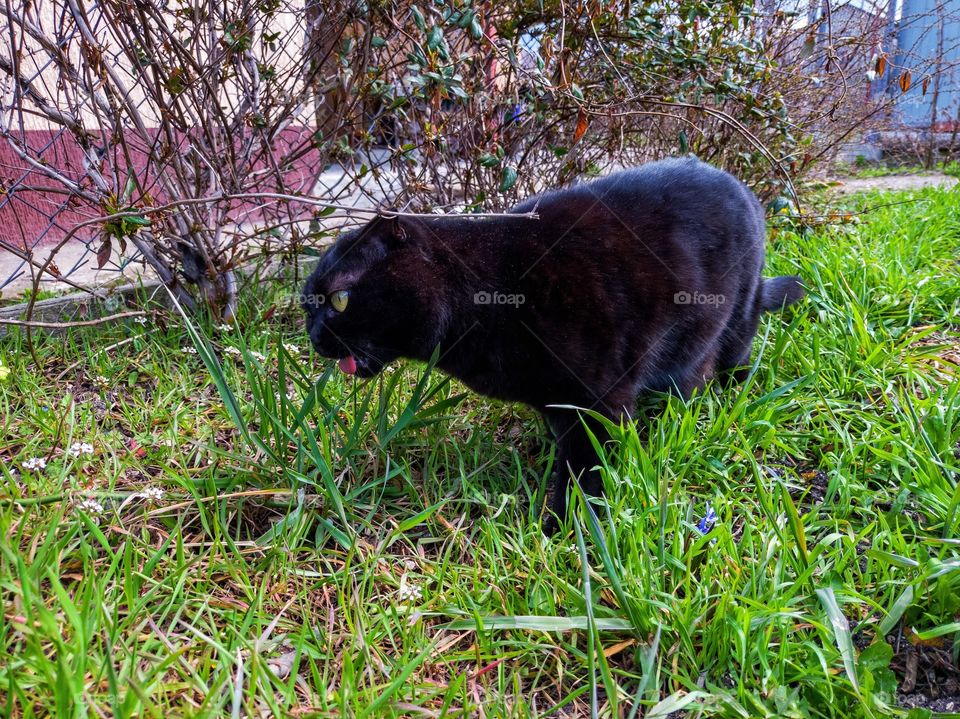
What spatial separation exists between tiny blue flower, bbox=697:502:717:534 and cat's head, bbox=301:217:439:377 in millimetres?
765

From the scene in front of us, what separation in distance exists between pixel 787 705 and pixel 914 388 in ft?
4.36

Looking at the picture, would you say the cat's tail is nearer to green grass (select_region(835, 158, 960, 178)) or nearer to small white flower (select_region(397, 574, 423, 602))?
small white flower (select_region(397, 574, 423, 602))

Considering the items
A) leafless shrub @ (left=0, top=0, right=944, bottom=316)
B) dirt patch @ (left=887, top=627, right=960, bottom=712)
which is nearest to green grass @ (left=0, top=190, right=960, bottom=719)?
dirt patch @ (left=887, top=627, right=960, bottom=712)

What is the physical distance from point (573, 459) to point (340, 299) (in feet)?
2.35

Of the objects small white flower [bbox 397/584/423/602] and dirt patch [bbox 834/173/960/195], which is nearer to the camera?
small white flower [bbox 397/584/423/602]

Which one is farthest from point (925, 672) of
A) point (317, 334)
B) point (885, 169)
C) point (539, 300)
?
point (885, 169)

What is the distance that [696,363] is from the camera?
1.92 meters

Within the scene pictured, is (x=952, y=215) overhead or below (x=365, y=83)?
below

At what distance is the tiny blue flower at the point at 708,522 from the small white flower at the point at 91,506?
1.23 m

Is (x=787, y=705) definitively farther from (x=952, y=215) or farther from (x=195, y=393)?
(x=952, y=215)

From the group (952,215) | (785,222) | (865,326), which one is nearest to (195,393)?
(865,326)

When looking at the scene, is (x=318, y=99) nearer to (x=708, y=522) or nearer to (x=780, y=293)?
(x=780, y=293)

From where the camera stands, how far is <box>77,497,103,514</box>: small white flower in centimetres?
120

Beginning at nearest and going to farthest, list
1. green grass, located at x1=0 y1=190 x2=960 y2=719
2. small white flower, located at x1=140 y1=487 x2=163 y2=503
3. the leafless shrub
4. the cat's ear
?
green grass, located at x1=0 y1=190 x2=960 y2=719, small white flower, located at x1=140 y1=487 x2=163 y2=503, the cat's ear, the leafless shrub
